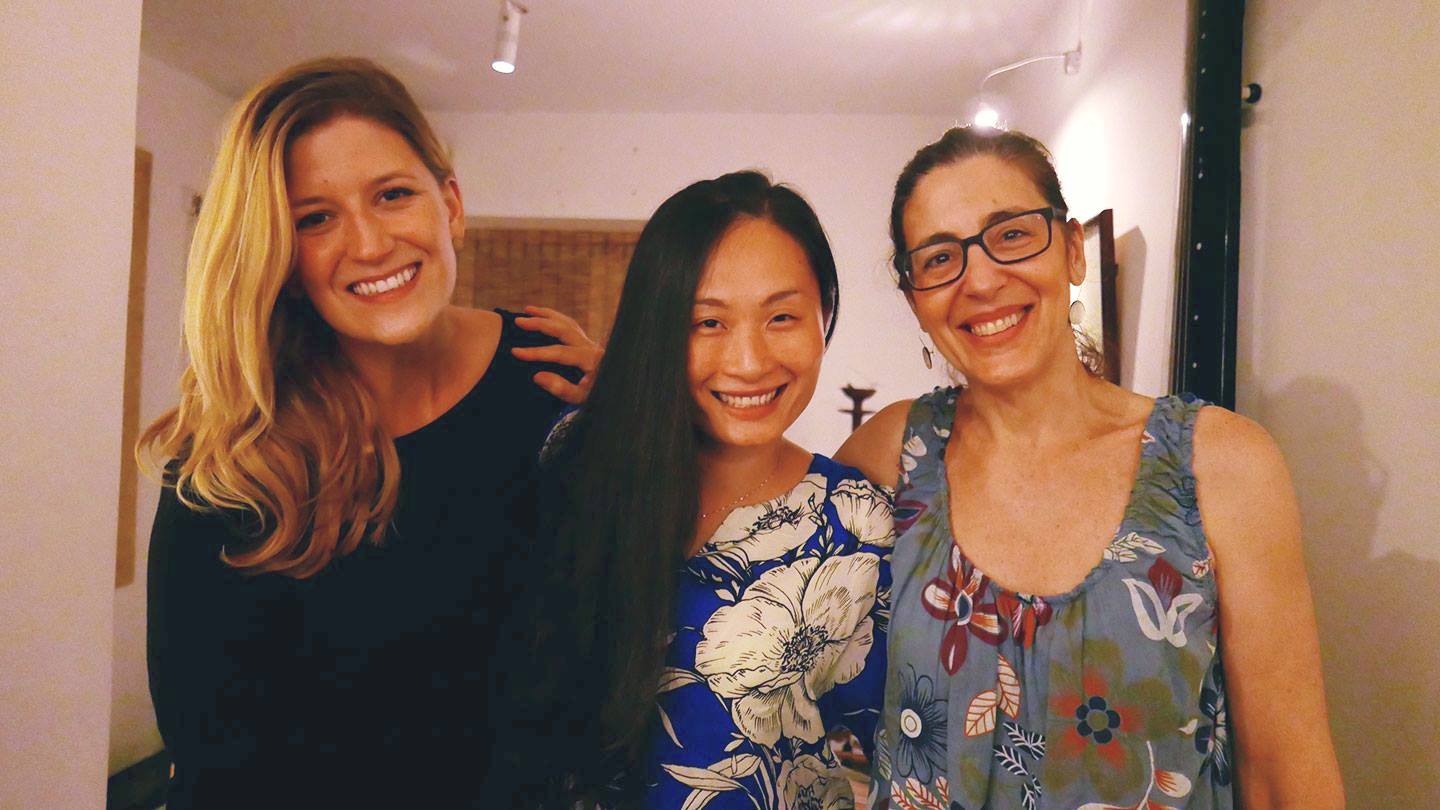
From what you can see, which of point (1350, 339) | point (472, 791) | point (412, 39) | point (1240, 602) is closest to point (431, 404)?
point (472, 791)

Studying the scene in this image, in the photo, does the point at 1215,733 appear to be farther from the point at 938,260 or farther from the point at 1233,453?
the point at 938,260

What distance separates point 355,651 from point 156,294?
3526mm

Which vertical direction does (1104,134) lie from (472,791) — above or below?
above

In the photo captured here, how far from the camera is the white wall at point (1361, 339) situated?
1.08 m

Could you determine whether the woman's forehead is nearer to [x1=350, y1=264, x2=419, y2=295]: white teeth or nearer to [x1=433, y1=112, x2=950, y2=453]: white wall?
[x1=350, y1=264, x2=419, y2=295]: white teeth

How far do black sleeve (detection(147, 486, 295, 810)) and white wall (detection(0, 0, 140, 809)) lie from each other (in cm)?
8

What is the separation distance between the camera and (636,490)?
1.21 meters

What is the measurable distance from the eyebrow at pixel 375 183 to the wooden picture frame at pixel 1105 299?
1951 mm

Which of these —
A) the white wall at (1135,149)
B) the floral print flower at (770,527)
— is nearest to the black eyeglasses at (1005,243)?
the floral print flower at (770,527)

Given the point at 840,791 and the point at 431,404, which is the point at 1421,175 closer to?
the point at 840,791

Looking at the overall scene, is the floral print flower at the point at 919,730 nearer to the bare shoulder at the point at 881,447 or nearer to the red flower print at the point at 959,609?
the red flower print at the point at 959,609

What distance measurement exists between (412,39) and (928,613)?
353cm

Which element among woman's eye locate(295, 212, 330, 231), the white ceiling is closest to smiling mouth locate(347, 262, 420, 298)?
woman's eye locate(295, 212, 330, 231)

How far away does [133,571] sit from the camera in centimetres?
368
